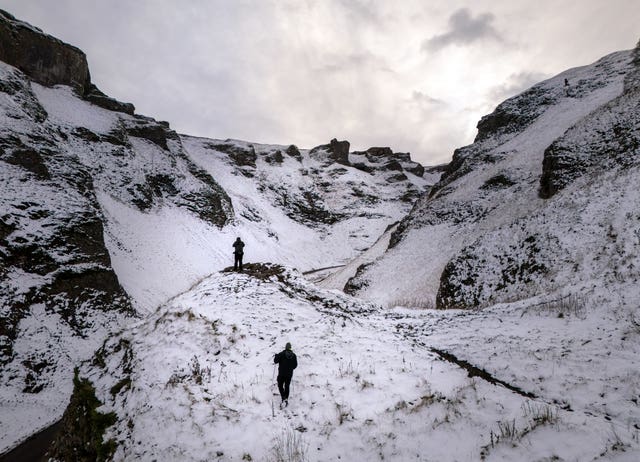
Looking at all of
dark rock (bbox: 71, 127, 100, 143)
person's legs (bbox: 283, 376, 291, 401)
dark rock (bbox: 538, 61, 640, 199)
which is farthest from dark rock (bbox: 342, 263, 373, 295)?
dark rock (bbox: 71, 127, 100, 143)

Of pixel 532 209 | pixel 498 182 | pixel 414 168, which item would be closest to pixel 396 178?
pixel 414 168

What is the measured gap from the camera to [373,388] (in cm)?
765

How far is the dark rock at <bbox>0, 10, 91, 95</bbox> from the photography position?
127 ft

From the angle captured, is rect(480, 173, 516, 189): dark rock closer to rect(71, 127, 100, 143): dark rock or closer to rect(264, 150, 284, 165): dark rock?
rect(71, 127, 100, 143): dark rock

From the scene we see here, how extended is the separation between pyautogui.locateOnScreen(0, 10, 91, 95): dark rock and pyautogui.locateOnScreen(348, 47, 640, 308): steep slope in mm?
50538

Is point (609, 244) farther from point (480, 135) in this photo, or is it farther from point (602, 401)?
point (480, 135)

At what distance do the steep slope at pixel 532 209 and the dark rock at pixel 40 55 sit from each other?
5054cm

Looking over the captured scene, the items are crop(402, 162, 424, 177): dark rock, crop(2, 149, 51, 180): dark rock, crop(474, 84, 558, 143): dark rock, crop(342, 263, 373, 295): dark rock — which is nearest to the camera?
crop(2, 149, 51, 180): dark rock

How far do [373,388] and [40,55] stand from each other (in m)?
58.5

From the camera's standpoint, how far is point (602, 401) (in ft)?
19.0

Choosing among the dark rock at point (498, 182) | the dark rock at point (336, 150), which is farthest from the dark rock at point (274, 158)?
the dark rock at point (498, 182)

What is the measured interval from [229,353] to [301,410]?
139 inches

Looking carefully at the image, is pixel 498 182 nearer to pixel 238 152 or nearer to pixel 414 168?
pixel 238 152

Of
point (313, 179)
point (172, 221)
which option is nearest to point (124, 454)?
point (172, 221)
